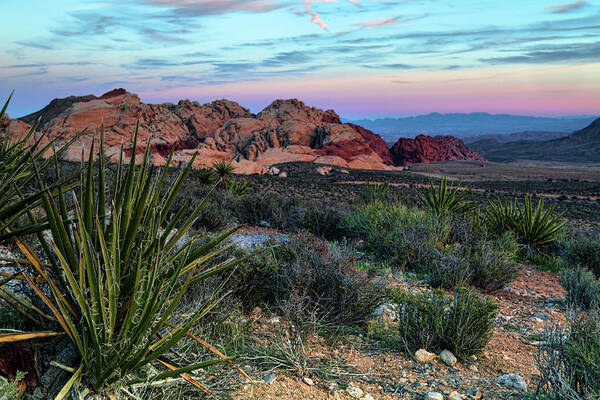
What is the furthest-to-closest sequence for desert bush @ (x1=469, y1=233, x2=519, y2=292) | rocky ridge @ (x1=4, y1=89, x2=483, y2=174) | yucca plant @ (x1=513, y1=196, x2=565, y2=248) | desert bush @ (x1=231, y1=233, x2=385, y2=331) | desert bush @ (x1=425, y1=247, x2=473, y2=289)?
rocky ridge @ (x1=4, y1=89, x2=483, y2=174), yucca plant @ (x1=513, y1=196, x2=565, y2=248), desert bush @ (x1=469, y1=233, x2=519, y2=292), desert bush @ (x1=425, y1=247, x2=473, y2=289), desert bush @ (x1=231, y1=233, x2=385, y2=331)

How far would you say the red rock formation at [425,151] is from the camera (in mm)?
81125

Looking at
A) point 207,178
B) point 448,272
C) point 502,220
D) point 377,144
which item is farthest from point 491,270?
point 377,144

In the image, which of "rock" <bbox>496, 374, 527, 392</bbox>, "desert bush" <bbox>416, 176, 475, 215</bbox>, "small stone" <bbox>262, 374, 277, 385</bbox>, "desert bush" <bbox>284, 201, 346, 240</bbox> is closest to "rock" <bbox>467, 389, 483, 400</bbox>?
"rock" <bbox>496, 374, 527, 392</bbox>

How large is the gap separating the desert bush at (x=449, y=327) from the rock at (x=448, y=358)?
10cm

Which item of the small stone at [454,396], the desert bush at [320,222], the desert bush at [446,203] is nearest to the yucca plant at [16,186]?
the small stone at [454,396]

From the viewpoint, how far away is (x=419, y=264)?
684cm

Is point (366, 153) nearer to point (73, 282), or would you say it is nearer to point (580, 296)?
point (580, 296)

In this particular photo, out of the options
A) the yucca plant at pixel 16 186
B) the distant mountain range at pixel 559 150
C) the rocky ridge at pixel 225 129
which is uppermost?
the yucca plant at pixel 16 186

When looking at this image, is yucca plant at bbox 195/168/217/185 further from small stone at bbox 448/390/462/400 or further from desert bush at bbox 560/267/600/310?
small stone at bbox 448/390/462/400

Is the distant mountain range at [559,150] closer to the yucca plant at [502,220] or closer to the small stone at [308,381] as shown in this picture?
the yucca plant at [502,220]

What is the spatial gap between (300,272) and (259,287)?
55 cm

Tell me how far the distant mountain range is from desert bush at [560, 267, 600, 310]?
100 m

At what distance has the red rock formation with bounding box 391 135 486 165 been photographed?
81125 millimetres

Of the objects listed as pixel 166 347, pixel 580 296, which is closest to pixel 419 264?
pixel 580 296
